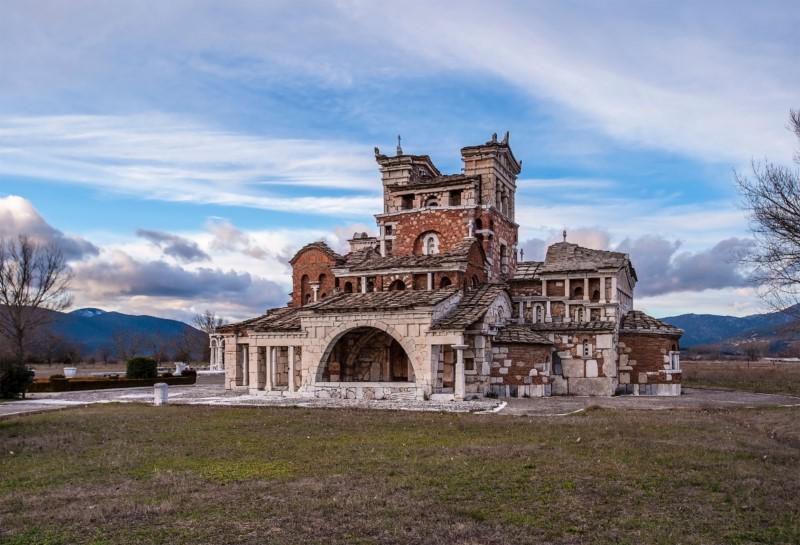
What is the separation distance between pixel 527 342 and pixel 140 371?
25790 millimetres

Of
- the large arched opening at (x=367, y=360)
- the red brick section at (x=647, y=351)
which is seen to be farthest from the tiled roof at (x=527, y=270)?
the large arched opening at (x=367, y=360)

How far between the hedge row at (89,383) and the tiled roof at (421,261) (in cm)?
1549

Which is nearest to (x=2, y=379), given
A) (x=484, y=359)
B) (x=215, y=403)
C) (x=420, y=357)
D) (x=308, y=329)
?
(x=215, y=403)

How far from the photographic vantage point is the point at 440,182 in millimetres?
37219

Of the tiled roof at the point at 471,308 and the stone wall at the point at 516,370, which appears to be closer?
the tiled roof at the point at 471,308

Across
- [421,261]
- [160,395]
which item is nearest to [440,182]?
[421,261]

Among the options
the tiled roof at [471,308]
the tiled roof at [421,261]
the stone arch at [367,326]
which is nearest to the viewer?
the tiled roof at [471,308]

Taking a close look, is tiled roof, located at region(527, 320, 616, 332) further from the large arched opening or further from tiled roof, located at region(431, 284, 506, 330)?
the large arched opening

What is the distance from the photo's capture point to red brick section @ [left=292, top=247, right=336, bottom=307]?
126 ft

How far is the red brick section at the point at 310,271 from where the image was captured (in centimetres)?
3828

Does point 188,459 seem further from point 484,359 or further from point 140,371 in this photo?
point 140,371

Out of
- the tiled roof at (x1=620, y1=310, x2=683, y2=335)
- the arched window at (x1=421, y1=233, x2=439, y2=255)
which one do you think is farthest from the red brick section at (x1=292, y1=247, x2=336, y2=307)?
the tiled roof at (x1=620, y1=310, x2=683, y2=335)

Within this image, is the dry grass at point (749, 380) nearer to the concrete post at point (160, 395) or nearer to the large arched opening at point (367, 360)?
the large arched opening at point (367, 360)

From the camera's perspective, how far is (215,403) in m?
27.5
